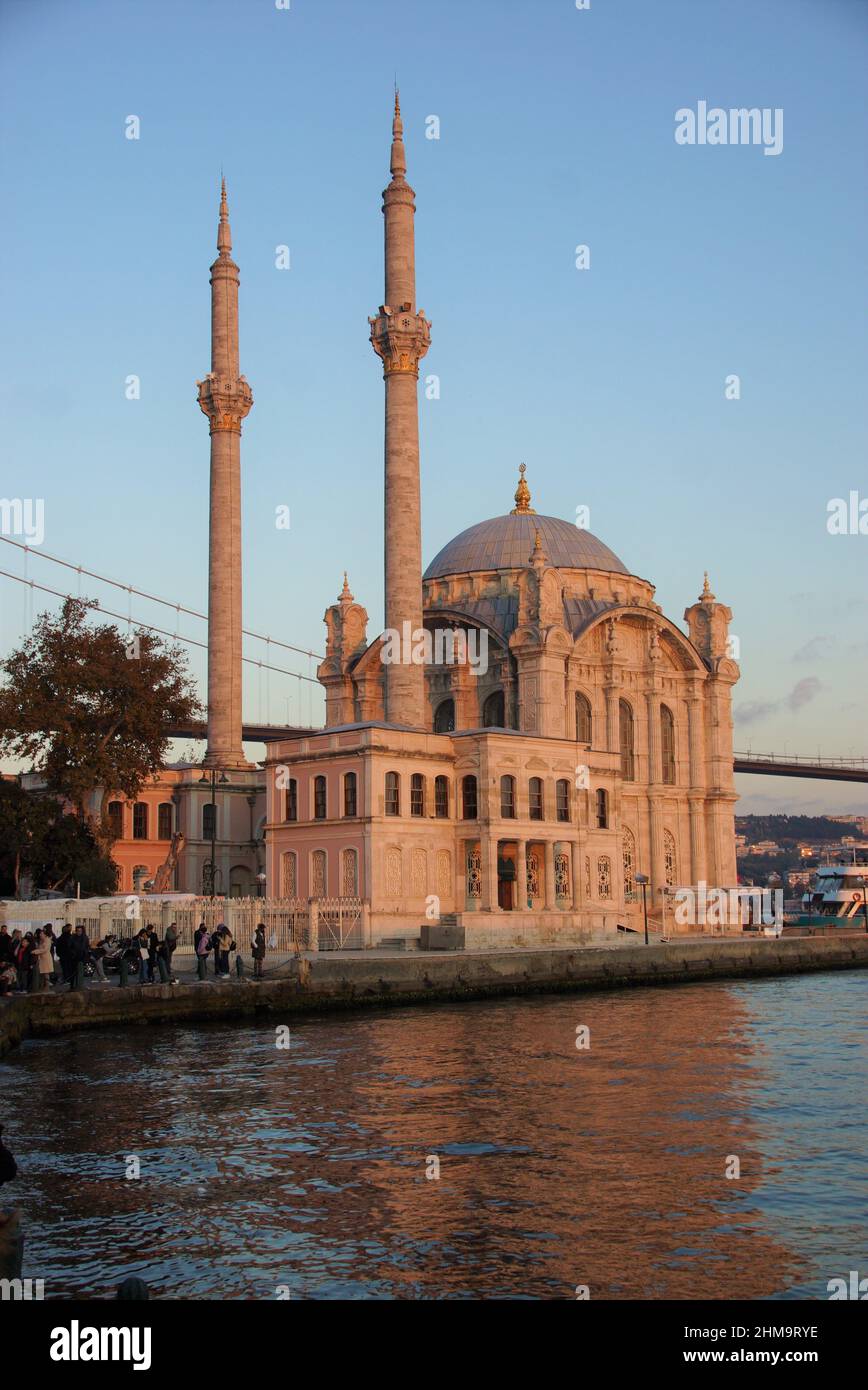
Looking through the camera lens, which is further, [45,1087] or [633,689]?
[633,689]

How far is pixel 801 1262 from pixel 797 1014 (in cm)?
2288

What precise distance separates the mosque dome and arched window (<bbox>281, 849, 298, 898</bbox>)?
2207 cm

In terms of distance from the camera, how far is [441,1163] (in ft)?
53.0

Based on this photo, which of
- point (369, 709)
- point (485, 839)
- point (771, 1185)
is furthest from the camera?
point (369, 709)

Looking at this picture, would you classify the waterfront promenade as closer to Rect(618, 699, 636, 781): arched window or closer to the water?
the water

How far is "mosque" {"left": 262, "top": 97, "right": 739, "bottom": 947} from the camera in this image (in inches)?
1811

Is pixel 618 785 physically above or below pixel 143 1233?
above

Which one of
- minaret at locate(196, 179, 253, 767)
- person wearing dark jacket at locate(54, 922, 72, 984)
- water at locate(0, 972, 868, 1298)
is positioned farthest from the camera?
minaret at locate(196, 179, 253, 767)

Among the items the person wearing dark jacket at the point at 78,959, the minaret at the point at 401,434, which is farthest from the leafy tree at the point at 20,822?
the person wearing dark jacket at the point at 78,959

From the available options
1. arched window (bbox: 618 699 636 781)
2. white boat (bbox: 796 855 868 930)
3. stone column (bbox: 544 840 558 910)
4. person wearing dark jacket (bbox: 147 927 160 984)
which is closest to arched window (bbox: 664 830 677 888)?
arched window (bbox: 618 699 636 781)

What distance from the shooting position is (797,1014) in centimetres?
3441
